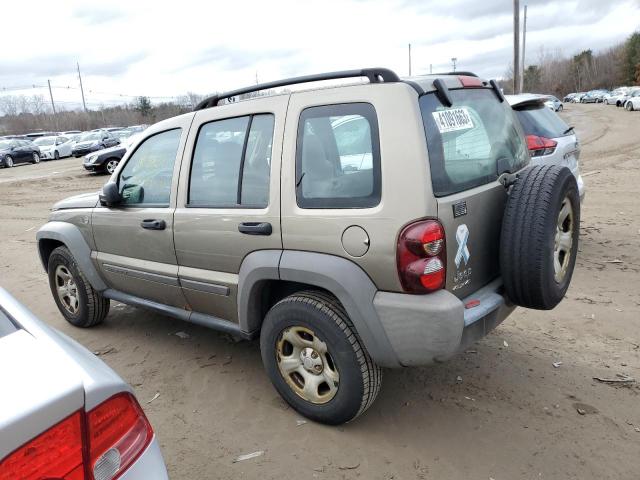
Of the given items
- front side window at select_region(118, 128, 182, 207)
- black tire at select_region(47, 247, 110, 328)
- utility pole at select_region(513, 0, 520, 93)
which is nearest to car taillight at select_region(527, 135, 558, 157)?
front side window at select_region(118, 128, 182, 207)

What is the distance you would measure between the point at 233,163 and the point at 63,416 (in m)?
2.12

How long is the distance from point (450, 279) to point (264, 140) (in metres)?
1.36

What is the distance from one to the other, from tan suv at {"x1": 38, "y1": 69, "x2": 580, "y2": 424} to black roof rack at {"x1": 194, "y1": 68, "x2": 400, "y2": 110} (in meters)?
0.01

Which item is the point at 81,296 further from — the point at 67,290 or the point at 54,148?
the point at 54,148

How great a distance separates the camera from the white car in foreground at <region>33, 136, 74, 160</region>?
92.5 feet

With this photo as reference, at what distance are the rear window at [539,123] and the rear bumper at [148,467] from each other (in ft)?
17.3

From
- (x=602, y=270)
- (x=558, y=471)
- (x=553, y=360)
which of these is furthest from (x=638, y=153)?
(x=558, y=471)

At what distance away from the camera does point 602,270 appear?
529 cm

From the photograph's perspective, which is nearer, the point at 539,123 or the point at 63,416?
the point at 63,416

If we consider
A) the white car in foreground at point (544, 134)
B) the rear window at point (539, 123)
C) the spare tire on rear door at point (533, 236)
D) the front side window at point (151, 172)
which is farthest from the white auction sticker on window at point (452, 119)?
the rear window at point (539, 123)

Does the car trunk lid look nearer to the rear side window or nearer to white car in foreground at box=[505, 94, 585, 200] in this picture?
the rear side window

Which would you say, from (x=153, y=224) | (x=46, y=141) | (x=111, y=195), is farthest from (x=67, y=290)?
(x=46, y=141)

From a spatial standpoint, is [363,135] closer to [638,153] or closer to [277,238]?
[277,238]

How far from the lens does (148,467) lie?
5.03ft
